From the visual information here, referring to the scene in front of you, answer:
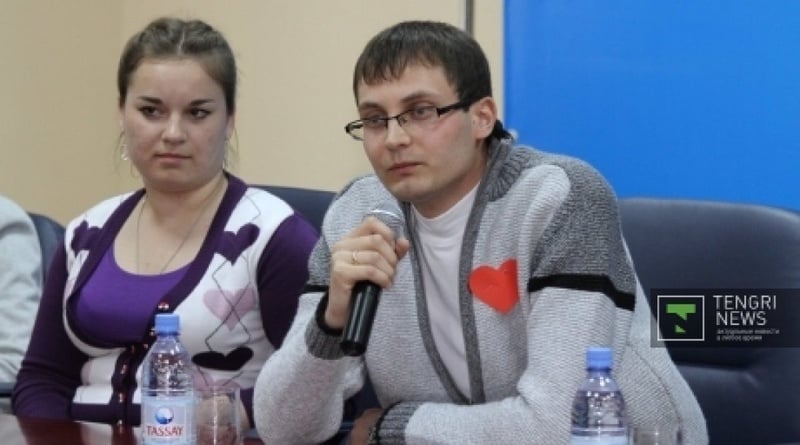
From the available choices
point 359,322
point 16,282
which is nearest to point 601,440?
point 359,322

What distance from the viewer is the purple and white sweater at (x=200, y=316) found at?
2.30 metres

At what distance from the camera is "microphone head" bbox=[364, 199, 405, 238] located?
181 cm

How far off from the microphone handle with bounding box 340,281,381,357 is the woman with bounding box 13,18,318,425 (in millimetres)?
675

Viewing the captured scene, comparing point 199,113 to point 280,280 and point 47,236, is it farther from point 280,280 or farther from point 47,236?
point 47,236

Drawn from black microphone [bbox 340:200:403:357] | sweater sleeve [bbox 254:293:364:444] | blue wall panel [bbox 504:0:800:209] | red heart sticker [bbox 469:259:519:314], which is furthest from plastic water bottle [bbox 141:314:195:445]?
blue wall panel [bbox 504:0:800:209]

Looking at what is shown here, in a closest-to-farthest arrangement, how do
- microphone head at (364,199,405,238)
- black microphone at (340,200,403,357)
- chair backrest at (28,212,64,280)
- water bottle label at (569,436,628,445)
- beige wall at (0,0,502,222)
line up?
water bottle label at (569,436,628,445)
black microphone at (340,200,403,357)
microphone head at (364,199,405,238)
chair backrest at (28,212,64,280)
beige wall at (0,0,502,222)

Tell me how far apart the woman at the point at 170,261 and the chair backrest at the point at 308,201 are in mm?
110

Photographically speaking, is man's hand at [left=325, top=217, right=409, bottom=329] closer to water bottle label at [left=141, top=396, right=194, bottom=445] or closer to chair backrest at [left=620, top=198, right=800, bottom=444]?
water bottle label at [left=141, top=396, right=194, bottom=445]

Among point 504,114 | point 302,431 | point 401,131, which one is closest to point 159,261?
point 302,431

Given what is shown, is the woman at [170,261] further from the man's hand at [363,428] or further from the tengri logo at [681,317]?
the tengri logo at [681,317]

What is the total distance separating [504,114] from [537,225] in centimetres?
151

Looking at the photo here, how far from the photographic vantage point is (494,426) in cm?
174

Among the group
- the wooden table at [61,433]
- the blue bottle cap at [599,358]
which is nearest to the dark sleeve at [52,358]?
the wooden table at [61,433]

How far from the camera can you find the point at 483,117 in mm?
1953
